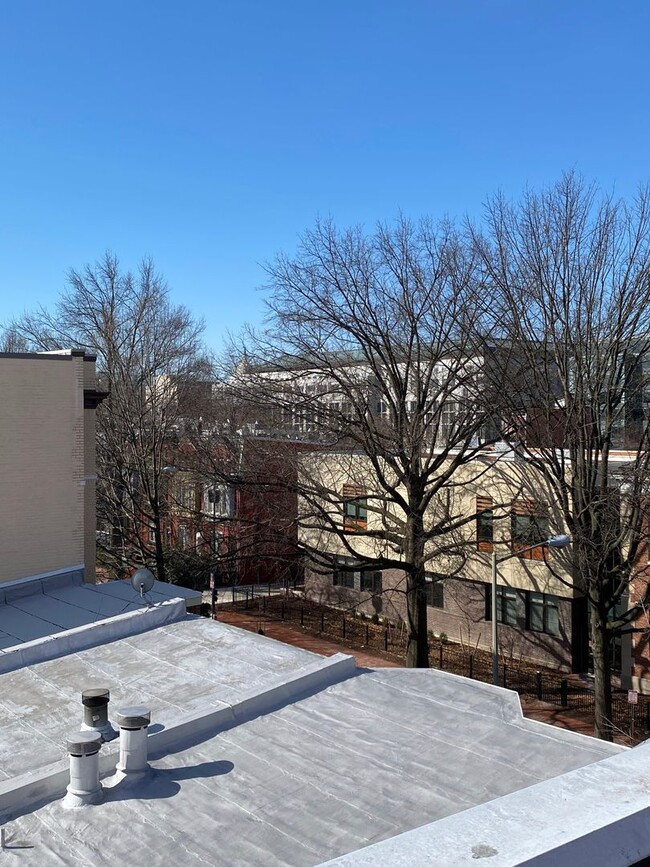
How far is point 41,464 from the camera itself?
55.4 ft

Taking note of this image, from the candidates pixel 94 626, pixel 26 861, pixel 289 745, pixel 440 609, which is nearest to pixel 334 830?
pixel 289 745

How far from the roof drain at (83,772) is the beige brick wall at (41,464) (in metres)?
9.52

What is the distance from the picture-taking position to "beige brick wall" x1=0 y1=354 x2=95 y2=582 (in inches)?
642

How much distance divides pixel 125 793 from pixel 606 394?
47.4 feet

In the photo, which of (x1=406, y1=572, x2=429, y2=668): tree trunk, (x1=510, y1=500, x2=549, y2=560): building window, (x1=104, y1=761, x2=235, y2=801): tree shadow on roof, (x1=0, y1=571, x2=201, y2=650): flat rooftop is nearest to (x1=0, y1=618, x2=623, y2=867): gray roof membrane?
(x1=104, y1=761, x2=235, y2=801): tree shadow on roof

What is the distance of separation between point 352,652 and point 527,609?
249 inches

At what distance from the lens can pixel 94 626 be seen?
1286 cm

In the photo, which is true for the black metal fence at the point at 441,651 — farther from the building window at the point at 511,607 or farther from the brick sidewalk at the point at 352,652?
the building window at the point at 511,607

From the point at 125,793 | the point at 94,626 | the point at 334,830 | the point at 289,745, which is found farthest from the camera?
the point at 94,626

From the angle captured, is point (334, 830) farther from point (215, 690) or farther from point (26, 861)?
point (215, 690)

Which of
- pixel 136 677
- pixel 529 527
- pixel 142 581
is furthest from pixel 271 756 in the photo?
pixel 529 527

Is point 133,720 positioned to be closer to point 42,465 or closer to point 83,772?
point 83,772

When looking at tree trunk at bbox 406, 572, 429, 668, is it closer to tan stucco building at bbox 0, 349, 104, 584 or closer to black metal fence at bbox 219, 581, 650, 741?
black metal fence at bbox 219, 581, 650, 741

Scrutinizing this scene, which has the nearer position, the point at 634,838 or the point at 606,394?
the point at 634,838
